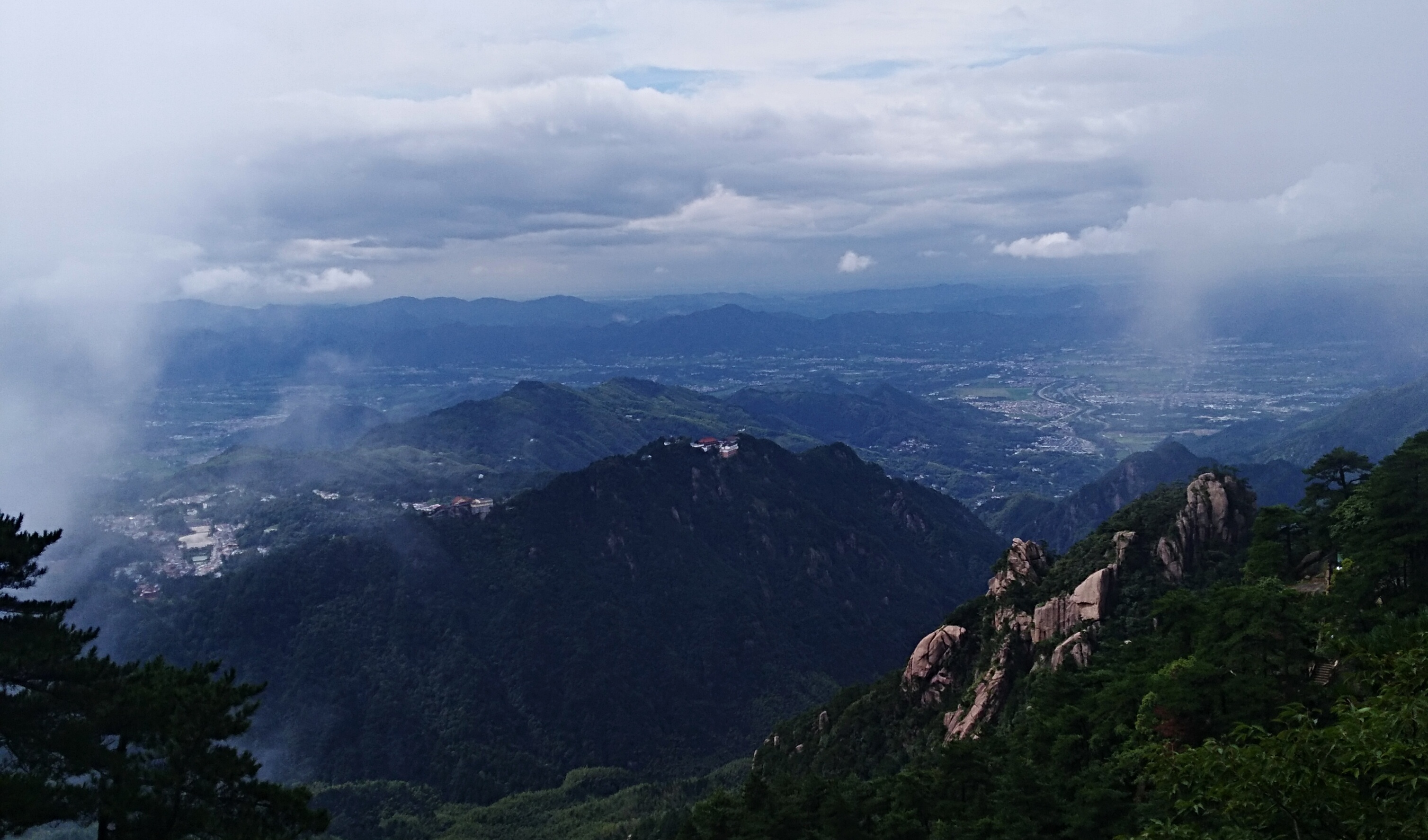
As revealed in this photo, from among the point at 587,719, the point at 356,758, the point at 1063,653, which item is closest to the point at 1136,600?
the point at 1063,653

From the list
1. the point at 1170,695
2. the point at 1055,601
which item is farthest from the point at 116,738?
the point at 1055,601

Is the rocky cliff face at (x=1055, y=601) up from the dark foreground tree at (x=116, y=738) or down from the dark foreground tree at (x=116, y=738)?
down

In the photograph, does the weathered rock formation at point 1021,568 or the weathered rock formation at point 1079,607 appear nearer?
the weathered rock formation at point 1079,607

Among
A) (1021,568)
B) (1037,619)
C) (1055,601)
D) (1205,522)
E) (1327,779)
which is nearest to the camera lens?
(1327,779)

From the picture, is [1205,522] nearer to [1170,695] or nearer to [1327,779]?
[1170,695]

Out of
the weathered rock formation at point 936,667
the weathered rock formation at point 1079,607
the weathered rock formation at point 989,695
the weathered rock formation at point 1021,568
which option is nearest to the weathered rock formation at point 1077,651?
Answer: the weathered rock formation at point 1079,607

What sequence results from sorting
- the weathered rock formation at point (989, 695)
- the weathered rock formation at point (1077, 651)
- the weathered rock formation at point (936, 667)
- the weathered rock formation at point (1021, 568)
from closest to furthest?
the weathered rock formation at point (1077, 651), the weathered rock formation at point (989, 695), the weathered rock formation at point (936, 667), the weathered rock formation at point (1021, 568)

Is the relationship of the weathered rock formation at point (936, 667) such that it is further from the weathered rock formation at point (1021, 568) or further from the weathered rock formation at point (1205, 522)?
the weathered rock formation at point (1205, 522)
